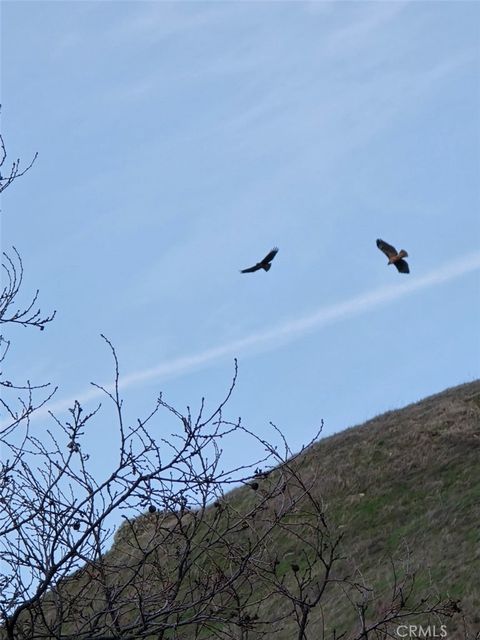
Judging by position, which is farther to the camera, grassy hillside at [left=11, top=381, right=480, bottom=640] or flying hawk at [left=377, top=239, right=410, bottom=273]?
grassy hillside at [left=11, top=381, right=480, bottom=640]

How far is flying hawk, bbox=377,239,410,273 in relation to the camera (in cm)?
1159

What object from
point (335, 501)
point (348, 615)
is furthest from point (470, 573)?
point (335, 501)

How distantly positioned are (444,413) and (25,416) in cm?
3398

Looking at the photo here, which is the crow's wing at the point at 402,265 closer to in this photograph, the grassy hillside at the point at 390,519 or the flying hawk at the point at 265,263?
the flying hawk at the point at 265,263

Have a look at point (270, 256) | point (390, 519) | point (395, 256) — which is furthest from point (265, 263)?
point (390, 519)

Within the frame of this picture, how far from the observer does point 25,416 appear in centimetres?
544

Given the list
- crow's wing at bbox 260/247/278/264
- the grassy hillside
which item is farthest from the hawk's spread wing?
the grassy hillside

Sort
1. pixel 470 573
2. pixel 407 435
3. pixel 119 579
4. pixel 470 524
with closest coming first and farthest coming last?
pixel 119 579 → pixel 470 573 → pixel 470 524 → pixel 407 435

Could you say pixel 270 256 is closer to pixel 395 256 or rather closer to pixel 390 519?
pixel 395 256

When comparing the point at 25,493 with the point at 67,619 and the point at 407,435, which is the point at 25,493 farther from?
the point at 407,435

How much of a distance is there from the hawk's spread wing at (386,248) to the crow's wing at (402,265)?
14 cm

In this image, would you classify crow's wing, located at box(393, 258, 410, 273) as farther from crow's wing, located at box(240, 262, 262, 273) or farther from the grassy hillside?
the grassy hillside

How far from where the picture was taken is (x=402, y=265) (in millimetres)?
11641

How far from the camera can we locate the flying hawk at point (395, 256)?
11.6 meters
